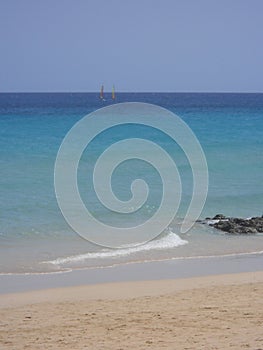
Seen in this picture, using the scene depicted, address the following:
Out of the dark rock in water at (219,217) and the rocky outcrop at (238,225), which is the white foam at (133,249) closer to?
the rocky outcrop at (238,225)

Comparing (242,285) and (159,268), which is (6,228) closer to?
(159,268)

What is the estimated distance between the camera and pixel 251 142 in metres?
42.7

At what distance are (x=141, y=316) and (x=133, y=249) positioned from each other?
5.00 meters

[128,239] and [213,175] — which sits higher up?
[213,175]

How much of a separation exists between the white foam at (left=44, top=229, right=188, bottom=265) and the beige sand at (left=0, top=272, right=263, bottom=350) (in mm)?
2012

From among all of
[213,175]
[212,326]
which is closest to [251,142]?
[213,175]

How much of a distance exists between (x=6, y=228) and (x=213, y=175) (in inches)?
479

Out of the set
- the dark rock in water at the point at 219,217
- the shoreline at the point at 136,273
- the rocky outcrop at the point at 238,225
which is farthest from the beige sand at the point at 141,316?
the dark rock in water at the point at 219,217

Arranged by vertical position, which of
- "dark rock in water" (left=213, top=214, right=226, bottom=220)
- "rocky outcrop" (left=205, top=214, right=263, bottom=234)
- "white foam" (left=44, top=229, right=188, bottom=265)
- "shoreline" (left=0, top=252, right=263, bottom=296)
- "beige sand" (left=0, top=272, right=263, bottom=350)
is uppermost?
"dark rock in water" (left=213, top=214, right=226, bottom=220)

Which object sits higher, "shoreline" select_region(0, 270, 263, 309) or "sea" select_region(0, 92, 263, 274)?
"sea" select_region(0, 92, 263, 274)

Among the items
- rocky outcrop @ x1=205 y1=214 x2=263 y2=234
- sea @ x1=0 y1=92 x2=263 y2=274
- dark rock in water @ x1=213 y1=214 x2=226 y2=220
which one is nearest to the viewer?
sea @ x1=0 y1=92 x2=263 y2=274

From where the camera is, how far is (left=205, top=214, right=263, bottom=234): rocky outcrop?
16.0 metres

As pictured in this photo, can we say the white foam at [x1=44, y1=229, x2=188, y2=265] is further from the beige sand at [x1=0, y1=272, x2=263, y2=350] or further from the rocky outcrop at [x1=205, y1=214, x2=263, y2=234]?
the beige sand at [x1=0, y1=272, x2=263, y2=350]

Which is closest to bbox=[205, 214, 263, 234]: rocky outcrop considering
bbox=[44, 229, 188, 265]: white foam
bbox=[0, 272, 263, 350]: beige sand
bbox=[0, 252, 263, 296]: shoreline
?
bbox=[44, 229, 188, 265]: white foam
